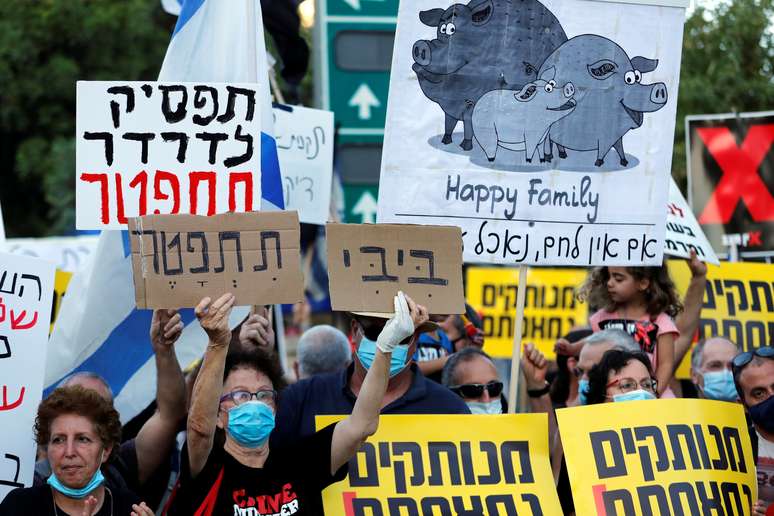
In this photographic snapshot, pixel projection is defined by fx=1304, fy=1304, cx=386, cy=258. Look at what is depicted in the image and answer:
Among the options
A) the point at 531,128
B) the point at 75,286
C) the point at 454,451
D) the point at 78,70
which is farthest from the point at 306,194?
the point at 78,70

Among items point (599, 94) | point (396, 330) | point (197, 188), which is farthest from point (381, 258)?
point (599, 94)

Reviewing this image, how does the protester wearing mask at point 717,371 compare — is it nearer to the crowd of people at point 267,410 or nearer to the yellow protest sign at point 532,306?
the crowd of people at point 267,410

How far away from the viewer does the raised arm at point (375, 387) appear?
15.3 ft

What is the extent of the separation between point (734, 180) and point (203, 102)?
15.9 ft

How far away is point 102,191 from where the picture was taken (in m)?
5.39

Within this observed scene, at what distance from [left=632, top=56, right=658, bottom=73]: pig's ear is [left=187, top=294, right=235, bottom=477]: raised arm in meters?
2.45

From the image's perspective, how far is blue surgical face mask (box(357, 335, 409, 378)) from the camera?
5113 millimetres

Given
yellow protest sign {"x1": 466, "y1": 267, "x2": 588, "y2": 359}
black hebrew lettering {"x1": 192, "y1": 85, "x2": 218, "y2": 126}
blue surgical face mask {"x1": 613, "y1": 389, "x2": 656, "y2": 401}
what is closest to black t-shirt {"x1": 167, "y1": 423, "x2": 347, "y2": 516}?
blue surgical face mask {"x1": 613, "y1": 389, "x2": 656, "y2": 401}

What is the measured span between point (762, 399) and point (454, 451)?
4.58ft

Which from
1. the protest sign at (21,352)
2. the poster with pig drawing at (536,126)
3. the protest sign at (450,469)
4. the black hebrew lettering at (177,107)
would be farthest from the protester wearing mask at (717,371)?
the protest sign at (21,352)

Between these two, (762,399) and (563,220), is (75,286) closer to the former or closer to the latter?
(563,220)

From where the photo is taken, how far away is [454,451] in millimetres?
5195

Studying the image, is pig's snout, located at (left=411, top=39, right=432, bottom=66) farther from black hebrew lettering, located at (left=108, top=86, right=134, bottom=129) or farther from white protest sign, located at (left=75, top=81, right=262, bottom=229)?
black hebrew lettering, located at (left=108, top=86, right=134, bottom=129)

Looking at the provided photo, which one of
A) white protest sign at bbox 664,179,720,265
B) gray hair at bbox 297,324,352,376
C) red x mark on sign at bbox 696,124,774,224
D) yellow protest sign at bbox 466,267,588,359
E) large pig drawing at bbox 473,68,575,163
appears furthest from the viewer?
yellow protest sign at bbox 466,267,588,359
